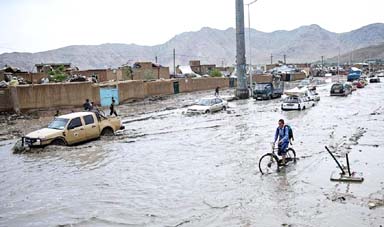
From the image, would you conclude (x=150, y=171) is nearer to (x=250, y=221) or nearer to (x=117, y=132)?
(x=250, y=221)

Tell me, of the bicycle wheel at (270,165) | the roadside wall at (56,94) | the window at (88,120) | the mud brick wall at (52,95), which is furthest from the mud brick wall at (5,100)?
the bicycle wheel at (270,165)

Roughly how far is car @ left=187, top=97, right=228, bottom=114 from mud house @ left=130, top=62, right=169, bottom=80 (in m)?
26.7

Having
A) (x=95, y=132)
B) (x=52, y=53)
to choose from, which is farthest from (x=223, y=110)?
(x=52, y=53)

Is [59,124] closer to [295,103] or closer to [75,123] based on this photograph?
[75,123]

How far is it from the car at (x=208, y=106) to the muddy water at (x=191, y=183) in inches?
331

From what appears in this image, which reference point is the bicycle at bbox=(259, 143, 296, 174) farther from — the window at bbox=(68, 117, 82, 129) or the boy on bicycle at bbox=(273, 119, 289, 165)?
the window at bbox=(68, 117, 82, 129)

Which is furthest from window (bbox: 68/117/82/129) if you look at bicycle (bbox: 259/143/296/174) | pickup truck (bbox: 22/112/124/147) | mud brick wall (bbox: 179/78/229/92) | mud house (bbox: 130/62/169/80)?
mud house (bbox: 130/62/169/80)

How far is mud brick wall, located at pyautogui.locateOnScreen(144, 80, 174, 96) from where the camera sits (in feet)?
165

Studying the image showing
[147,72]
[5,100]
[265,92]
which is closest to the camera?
[5,100]

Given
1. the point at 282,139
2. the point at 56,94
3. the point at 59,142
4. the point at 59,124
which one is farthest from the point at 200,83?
the point at 282,139

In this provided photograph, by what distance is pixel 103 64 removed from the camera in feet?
560

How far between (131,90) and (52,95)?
1139 cm

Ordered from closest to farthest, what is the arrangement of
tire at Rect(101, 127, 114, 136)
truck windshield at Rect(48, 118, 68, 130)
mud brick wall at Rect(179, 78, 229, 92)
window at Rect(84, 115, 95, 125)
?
truck windshield at Rect(48, 118, 68, 130), window at Rect(84, 115, 95, 125), tire at Rect(101, 127, 114, 136), mud brick wall at Rect(179, 78, 229, 92)

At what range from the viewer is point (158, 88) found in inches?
2055
